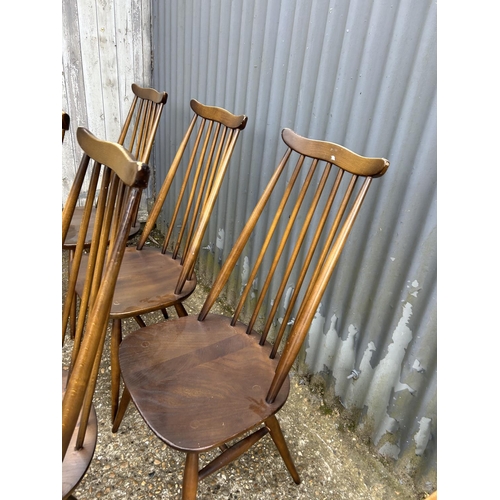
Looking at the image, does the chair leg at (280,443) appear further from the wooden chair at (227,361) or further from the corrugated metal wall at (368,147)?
the corrugated metal wall at (368,147)

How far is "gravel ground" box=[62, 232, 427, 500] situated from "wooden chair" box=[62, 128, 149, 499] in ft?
1.56

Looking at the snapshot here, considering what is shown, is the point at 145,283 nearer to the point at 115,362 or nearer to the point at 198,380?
the point at 115,362

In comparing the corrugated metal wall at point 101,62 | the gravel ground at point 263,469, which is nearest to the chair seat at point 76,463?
the gravel ground at point 263,469

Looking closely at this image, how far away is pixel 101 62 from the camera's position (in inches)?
79.7

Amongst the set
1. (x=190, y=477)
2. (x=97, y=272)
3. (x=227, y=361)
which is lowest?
(x=190, y=477)

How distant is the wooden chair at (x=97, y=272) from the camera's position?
1.83ft

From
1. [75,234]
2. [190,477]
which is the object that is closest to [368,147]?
[190,477]

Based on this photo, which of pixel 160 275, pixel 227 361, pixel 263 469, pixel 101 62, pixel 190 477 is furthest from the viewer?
pixel 101 62

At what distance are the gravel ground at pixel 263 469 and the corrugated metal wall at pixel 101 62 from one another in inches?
59.2

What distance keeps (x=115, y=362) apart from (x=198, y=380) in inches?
17.4
